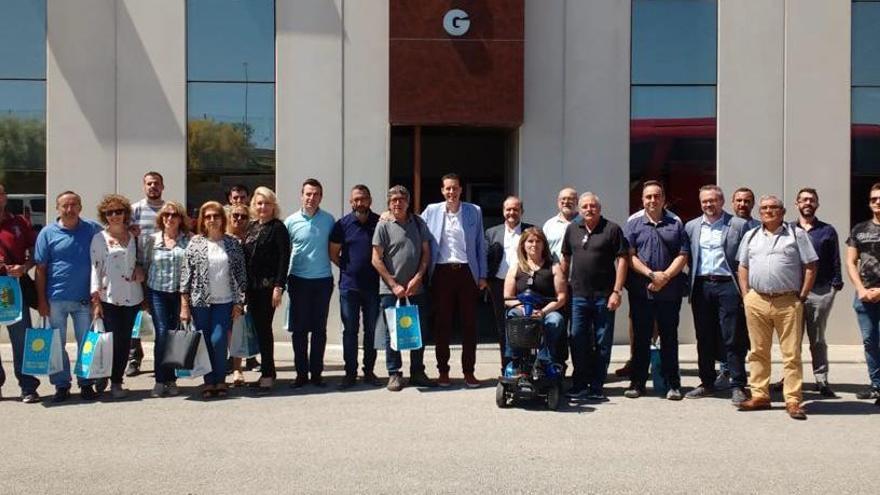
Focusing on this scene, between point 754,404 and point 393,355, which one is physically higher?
point 393,355

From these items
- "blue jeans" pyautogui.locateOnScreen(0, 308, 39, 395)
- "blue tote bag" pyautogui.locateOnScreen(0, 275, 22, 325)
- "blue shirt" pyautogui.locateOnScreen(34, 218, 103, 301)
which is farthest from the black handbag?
"blue tote bag" pyautogui.locateOnScreen(0, 275, 22, 325)

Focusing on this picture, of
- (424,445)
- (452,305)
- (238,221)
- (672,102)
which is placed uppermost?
(672,102)

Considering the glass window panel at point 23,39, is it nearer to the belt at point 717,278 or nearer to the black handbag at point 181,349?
the black handbag at point 181,349

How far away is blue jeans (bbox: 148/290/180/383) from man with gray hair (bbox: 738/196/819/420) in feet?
17.5

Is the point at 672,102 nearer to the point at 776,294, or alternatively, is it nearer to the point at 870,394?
the point at 776,294

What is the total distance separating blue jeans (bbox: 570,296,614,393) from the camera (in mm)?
8406

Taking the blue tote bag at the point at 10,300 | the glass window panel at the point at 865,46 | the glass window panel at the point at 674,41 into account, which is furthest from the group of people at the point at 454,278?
the glass window panel at the point at 865,46

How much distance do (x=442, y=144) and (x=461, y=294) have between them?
468cm

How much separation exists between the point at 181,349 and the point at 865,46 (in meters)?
9.81

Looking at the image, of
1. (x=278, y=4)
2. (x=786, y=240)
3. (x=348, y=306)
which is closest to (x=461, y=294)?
(x=348, y=306)

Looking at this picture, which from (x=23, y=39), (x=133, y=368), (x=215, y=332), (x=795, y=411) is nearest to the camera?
(x=795, y=411)

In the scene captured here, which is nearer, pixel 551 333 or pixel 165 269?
pixel 551 333

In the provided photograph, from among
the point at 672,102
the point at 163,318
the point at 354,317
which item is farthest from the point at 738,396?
the point at 163,318

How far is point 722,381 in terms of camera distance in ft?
29.6
